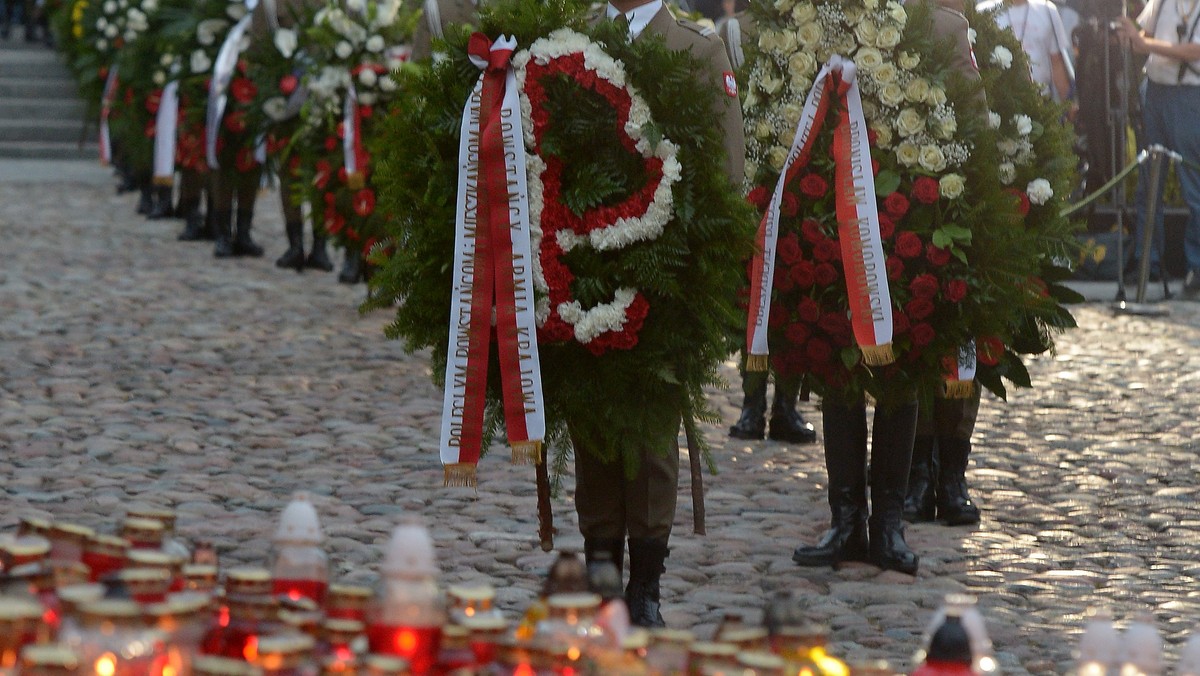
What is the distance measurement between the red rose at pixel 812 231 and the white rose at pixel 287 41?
7.66m

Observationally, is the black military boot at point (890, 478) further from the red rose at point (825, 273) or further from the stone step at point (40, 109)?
the stone step at point (40, 109)

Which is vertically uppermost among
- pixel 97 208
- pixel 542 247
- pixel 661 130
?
pixel 661 130

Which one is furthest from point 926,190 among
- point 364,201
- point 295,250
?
point 295,250

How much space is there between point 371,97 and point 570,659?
31.3 ft

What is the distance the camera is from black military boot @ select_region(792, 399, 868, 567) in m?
6.72

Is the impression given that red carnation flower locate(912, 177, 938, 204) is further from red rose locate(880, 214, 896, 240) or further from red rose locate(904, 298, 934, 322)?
red rose locate(904, 298, 934, 322)

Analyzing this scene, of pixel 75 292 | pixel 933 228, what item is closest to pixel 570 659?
pixel 933 228

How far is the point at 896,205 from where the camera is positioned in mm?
6434

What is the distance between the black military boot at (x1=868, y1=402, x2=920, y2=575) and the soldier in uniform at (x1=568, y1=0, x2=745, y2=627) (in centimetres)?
115

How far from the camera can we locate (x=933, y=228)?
6461mm

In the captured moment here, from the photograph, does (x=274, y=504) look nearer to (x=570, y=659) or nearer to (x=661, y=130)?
(x=661, y=130)

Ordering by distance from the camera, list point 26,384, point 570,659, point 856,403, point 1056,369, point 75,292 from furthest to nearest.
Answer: point 75,292, point 1056,369, point 26,384, point 856,403, point 570,659

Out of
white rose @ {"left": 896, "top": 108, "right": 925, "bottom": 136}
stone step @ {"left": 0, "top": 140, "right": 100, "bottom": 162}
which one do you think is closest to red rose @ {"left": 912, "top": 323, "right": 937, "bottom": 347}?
white rose @ {"left": 896, "top": 108, "right": 925, "bottom": 136}

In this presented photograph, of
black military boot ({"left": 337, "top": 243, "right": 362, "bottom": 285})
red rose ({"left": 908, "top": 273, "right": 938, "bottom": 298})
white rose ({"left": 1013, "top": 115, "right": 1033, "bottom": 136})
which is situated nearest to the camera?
red rose ({"left": 908, "top": 273, "right": 938, "bottom": 298})
